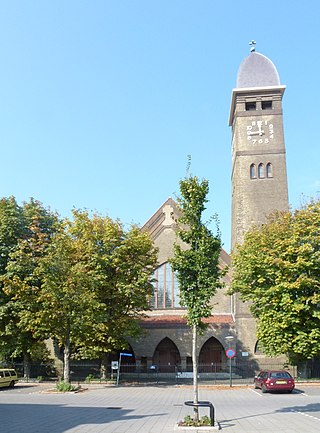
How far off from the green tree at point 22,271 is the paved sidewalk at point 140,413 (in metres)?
8.69

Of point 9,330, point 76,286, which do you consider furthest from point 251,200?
point 9,330

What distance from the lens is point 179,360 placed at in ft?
132

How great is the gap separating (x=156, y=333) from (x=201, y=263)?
25461 mm

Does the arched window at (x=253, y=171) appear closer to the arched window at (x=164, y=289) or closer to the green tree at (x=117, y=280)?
the arched window at (x=164, y=289)

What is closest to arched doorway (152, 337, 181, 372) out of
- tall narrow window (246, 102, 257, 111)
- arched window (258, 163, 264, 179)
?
arched window (258, 163, 264, 179)

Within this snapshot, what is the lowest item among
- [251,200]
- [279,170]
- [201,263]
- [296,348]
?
[296,348]

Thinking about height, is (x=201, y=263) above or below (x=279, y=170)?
below

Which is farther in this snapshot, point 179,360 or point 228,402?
point 179,360

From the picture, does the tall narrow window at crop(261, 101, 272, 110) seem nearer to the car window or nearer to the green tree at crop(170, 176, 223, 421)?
the car window

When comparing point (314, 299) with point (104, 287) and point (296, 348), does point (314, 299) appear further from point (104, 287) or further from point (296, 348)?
point (104, 287)

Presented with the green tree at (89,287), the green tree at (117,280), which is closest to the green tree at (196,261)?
the green tree at (89,287)

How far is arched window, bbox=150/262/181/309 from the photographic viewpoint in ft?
136

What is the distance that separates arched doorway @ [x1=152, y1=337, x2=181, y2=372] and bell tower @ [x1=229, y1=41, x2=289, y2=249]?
1116 centimetres

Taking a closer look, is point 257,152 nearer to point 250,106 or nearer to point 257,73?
point 250,106
